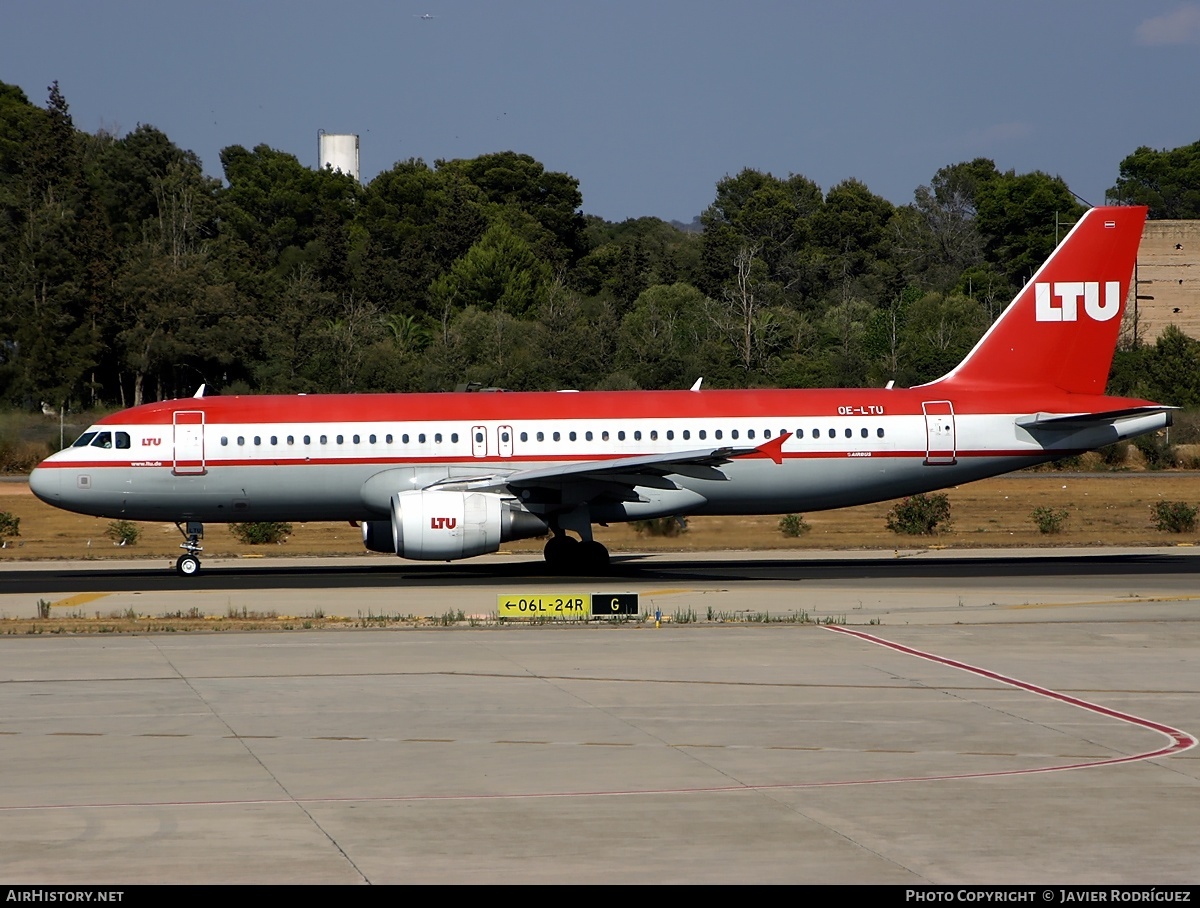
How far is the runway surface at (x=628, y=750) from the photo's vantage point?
10.2 metres

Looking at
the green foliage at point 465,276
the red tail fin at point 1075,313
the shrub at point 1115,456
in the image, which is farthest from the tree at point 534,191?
the red tail fin at point 1075,313

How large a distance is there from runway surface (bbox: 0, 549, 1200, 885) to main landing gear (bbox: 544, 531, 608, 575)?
21.4 feet

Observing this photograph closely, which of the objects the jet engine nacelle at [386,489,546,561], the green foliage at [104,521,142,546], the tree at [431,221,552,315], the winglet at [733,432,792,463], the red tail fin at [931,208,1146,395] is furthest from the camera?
the tree at [431,221,552,315]

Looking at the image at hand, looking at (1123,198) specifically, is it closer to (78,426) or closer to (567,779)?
(78,426)

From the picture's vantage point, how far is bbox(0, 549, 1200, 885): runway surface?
33.4 ft

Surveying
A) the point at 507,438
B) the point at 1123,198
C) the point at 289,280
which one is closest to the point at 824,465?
the point at 507,438

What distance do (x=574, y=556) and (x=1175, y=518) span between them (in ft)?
60.3

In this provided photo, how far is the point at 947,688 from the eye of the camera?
666 inches

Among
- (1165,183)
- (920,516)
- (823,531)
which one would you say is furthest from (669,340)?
(1165,183)

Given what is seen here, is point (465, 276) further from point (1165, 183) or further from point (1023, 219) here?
point (1165, 183)

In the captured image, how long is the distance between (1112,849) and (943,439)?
2172 cm

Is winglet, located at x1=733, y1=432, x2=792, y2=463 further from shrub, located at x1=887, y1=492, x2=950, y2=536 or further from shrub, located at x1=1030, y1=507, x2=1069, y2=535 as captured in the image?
shrub, located at x1=1030, y1=507, x2=1069, y2=535

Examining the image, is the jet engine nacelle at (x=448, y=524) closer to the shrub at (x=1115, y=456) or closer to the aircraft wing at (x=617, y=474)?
the aircraft wing at (x=617, y=474)

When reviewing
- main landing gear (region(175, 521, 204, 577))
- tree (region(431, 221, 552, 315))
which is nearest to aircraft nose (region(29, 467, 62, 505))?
main landing gear (region(175, 521, 204, 577))
